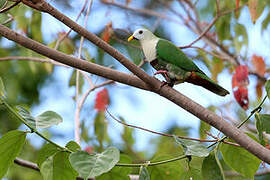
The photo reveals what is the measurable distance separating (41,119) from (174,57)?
0.77 meters

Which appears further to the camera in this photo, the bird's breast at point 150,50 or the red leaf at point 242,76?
the red leaf at point 242,76

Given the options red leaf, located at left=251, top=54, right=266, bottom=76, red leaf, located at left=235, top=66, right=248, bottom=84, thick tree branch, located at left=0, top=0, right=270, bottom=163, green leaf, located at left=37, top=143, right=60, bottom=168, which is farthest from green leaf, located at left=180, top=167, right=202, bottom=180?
red leaf, located at left=251, top=54, right=266, bottom=76

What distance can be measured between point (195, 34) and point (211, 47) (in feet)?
0.98

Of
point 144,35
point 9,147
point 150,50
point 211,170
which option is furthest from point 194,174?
point 144,35

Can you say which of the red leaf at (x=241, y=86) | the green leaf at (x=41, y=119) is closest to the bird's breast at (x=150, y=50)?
the red leaf at (x=241, y=86)

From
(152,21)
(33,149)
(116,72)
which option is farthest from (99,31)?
(116,72)

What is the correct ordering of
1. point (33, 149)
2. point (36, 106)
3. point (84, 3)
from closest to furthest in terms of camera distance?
point (84, 3), point (33, 149), point (36, 106)

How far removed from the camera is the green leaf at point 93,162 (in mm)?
990

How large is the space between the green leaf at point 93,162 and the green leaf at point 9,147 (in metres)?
0.20

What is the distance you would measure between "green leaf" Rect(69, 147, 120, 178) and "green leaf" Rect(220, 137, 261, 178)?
1.25 ft

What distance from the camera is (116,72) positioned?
1183mm

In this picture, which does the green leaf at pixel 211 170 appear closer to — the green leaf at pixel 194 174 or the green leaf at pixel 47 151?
Result: the green leaf at pixel 194 174

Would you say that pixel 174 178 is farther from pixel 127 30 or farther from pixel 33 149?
pixel 33 149

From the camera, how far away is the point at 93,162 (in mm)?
1034
